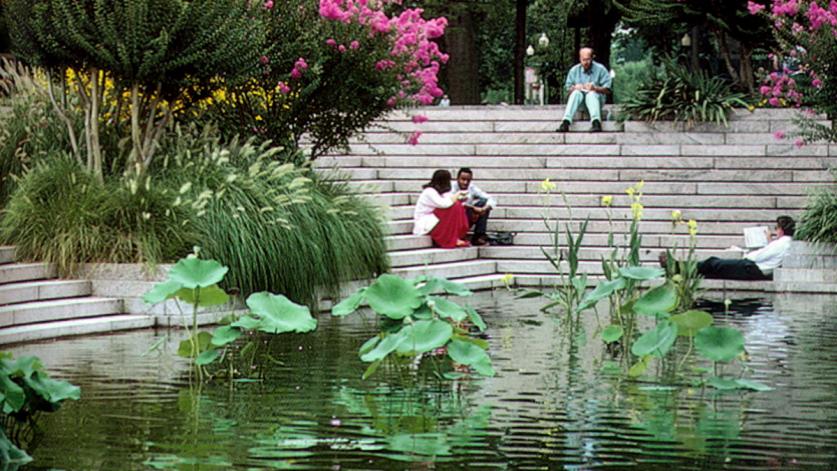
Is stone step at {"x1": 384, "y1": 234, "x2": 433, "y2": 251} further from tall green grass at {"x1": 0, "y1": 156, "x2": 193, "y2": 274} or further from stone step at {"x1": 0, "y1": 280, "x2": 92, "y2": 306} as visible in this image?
stone step at {"x1": 0, "y1": 280, "x2": 92, "y2": 306}

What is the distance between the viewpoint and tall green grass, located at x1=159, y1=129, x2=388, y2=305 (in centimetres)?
1488

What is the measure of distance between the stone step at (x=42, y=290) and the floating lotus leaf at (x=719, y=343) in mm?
6424

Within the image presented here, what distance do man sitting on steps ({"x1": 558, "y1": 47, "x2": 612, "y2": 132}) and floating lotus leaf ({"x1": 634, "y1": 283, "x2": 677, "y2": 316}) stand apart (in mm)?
13735

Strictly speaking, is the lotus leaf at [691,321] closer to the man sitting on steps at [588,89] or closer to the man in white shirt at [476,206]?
the man in white shirt at [476,206]

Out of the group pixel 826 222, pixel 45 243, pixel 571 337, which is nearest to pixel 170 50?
pixel 45 243

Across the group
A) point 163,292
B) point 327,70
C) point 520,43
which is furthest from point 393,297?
point 520,43

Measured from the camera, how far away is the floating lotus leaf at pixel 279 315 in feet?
32.8

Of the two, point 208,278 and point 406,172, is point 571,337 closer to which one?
point 208,278

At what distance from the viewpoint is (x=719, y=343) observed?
32.2 ft

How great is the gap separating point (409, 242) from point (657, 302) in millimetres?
9668

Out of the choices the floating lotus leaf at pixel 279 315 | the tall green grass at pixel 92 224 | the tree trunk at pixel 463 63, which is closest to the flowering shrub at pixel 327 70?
the tall green grass at pixel 92 224

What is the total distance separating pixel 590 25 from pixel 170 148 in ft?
66.0

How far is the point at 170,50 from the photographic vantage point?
16031 millimetres

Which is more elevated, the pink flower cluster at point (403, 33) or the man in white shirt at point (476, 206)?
the pink flower cluster at point (403, 33)
